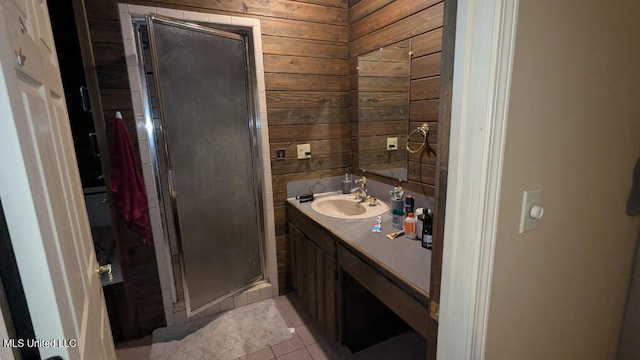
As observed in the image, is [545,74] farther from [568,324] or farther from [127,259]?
[127,259]

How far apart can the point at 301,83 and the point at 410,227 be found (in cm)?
131

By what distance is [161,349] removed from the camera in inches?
73.1

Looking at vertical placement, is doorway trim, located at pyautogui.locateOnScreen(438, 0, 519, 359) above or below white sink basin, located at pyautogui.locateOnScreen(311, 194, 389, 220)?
above

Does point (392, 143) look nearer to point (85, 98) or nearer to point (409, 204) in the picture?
point (409, 204)

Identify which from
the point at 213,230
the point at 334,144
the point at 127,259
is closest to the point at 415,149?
the point at 334,144

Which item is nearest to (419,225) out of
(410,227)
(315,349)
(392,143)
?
(410,227)

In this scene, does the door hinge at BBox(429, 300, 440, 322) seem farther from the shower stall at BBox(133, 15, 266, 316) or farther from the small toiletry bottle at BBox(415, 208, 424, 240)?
the shower stall at BBox(133, 15, 266, 316)

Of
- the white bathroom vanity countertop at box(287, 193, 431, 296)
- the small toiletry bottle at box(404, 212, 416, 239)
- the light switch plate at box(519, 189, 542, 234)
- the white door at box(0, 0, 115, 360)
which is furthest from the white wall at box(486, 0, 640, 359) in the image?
the white door at box(0, 0, 115, 360)

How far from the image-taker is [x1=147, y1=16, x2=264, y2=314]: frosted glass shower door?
1.73 metres

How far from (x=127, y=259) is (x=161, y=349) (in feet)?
2.06

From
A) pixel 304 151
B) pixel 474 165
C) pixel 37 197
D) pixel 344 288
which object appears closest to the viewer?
pixel 37 197

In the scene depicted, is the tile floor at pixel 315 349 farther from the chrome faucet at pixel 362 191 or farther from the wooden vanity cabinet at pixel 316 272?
the chrome faucet at pixel 362 191

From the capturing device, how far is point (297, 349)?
1821 mm

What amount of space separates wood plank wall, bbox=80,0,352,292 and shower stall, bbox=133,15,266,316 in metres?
0.14
